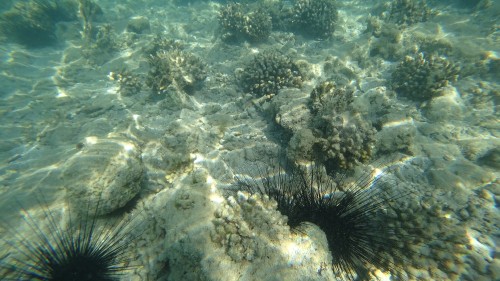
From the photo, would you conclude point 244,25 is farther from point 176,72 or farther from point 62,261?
point 62,261

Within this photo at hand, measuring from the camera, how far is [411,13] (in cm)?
1002

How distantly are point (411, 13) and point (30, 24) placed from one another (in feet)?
56.1

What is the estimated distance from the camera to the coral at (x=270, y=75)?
22.4 ft

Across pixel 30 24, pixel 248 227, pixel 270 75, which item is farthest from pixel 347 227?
pixel 30 24

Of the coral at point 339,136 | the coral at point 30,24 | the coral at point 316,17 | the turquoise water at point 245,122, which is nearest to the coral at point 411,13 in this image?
the turquoise water at point 245,122

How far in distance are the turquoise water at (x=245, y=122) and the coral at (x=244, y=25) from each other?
0.22 ft

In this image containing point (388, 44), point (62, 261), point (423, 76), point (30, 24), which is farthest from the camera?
point (30, 24)

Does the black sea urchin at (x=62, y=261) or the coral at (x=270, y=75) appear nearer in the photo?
the black sea urchin at (x=62, y=261)

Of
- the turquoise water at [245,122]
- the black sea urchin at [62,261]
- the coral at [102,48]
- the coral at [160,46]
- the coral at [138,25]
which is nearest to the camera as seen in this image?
the black sea urchin at [62,261]

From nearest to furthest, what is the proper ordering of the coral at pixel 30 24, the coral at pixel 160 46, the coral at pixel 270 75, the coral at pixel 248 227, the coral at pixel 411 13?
the coral at pixel 248 227 < the coral at pixel 270 75 < the coral at pixel 160 46 < the coral at pixel 411 13 < the coral at pixel 30 24

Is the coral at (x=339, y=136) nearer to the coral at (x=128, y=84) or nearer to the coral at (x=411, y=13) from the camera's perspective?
the coral at (x=128, y=84)

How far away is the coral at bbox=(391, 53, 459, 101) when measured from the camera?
6871mm

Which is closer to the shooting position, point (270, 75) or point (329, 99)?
point (329, 99)

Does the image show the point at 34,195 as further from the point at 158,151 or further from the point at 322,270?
the point at 322,270
